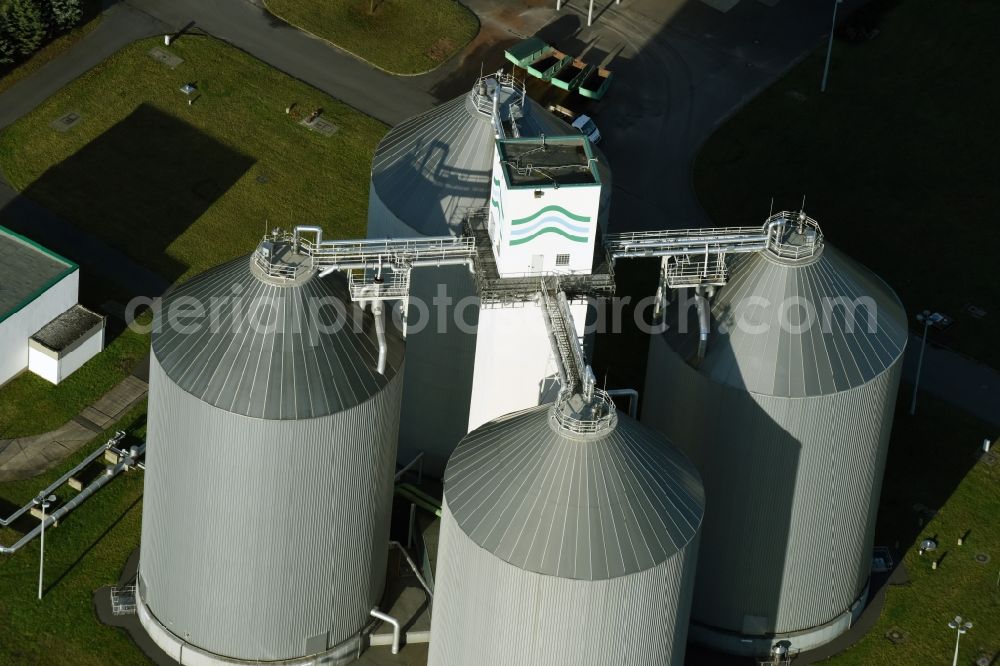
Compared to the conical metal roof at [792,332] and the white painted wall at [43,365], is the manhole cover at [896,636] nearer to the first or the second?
the conical metal roof at [792,332]

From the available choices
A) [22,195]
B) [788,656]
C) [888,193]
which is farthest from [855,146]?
[22,195]

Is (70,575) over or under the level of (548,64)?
under

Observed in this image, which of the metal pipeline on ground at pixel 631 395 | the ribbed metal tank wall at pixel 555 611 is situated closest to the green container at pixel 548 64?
the metal pipeline on ground at pixel 631 395

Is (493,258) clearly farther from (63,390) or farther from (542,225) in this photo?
(63,390)

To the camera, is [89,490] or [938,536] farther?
[938,536]

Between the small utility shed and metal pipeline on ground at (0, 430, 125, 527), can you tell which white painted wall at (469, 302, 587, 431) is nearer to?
metal pipeline on ground at (0, 430, 125, 527)

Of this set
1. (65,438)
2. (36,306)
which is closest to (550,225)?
(65,438)
